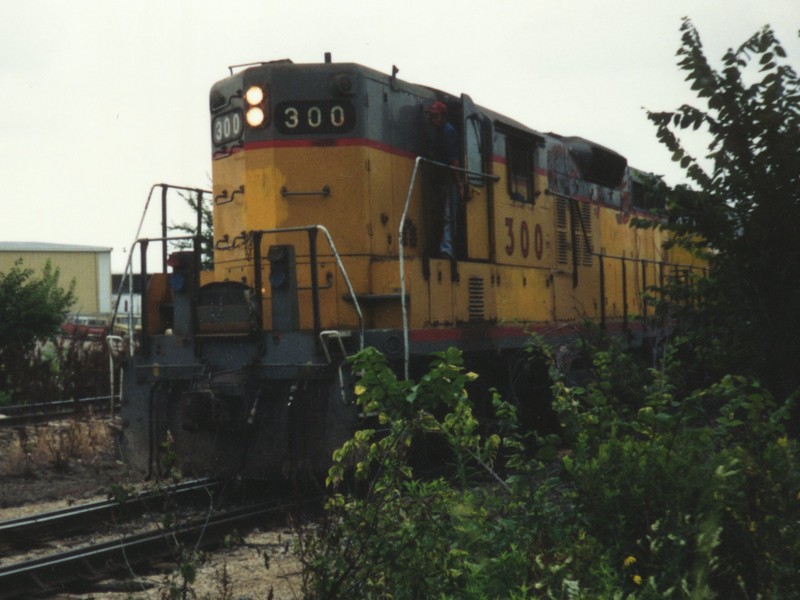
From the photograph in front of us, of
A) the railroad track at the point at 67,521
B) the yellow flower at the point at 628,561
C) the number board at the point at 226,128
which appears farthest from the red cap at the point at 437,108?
the yellow flower at the point at 628,561

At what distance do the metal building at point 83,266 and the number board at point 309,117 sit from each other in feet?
137

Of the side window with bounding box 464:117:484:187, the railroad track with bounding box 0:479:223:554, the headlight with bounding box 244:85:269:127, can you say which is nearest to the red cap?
the side window with bounding box 464:117:484:187

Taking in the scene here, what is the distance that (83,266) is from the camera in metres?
49.2

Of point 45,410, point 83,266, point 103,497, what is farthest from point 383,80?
point 83,266

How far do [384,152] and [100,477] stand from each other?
3.96m

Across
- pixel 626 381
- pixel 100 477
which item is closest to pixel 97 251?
pixel 100 477

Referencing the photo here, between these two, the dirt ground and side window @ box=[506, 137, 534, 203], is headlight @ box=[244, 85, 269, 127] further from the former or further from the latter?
the dirt ground

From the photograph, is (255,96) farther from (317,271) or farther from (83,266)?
(83,266)

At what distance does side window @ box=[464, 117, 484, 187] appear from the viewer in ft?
26.4

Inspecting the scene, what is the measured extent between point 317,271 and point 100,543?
2514 millimetres

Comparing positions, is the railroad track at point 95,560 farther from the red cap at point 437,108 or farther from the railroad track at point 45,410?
the railroad track at point 45,410

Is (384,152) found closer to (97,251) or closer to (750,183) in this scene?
(750,183)

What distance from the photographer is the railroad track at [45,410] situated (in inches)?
466

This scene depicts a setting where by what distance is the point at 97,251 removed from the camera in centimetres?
4941
